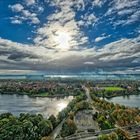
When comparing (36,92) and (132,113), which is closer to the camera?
(132,113)

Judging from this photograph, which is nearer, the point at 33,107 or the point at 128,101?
the point at 33,107

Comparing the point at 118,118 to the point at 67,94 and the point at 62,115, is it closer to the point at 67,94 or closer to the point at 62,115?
the point at 62,115

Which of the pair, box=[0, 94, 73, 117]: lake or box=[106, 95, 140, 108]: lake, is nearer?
box=[0, 94, 73, 117]: lake

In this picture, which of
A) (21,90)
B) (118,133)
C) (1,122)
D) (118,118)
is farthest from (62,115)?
(21,90)

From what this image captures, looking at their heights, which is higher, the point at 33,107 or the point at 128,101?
the point at 128,101

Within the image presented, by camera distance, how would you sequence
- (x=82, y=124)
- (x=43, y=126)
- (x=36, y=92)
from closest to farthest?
(x=43, y=126) < (x=82, y=124) < (x=36, y=92)

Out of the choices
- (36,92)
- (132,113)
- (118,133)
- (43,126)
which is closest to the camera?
(118,133)

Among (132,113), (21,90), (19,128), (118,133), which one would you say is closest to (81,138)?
(118,133)

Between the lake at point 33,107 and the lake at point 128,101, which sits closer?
the lake at point 33,107

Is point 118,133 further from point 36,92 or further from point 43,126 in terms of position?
point 36,92
